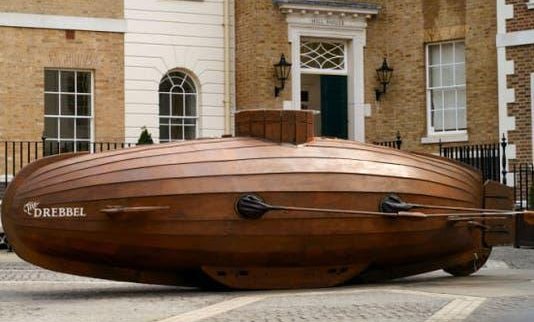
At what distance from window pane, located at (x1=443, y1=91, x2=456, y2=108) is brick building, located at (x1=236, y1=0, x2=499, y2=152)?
0.02 meters

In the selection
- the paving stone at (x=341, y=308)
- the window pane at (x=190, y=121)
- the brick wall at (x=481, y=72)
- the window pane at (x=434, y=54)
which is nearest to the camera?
the paving stone at (x=341, y=308)

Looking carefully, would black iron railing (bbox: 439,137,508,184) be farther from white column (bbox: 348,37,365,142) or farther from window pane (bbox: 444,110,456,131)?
white column (bbox: 348,37,365,142)

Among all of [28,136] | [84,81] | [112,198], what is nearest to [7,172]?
[28,136]

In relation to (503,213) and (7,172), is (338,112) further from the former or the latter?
(503,213)

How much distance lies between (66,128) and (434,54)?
783 cm

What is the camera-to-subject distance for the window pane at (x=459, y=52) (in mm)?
23641

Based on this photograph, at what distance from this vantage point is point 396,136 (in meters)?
23.9

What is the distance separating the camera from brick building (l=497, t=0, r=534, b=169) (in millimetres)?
22203

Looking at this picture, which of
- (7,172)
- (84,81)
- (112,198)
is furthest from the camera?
(84,81)

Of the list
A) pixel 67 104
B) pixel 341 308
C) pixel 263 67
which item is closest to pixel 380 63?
pixel 263 67

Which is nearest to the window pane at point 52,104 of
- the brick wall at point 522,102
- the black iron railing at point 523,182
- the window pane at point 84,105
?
the window pane at point 84,105

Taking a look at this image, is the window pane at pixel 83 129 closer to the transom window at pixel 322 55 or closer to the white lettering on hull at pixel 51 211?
the transom window at pixel 322 55

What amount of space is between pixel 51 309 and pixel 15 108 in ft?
39.5

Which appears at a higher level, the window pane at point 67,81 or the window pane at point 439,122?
the window pane at point 67,81
